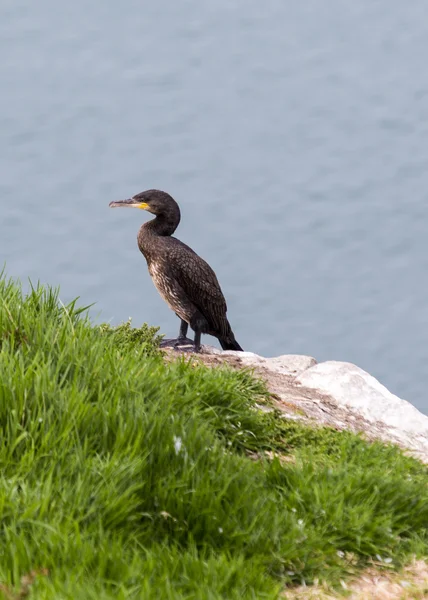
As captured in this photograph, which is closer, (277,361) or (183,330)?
(277,361)

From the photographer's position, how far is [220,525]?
4.76 m

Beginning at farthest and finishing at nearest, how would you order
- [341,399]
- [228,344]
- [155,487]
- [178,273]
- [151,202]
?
[228,344]
[151,202]
[178,273]
[341,399]
[155,487]

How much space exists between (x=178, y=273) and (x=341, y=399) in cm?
225

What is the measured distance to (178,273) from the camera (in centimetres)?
997

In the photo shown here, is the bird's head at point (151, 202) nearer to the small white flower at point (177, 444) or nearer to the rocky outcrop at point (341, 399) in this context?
the rocky outcrop at point (341, 399)

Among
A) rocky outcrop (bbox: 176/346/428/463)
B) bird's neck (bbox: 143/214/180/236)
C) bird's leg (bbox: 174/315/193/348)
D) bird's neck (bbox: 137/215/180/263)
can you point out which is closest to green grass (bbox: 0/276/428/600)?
rocky outcrop (bbox: 176/346/428/463)

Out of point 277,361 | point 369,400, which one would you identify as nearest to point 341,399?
point 369,400

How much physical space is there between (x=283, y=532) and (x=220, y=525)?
0.36 meters

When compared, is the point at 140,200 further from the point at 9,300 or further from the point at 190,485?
the point at 190,485

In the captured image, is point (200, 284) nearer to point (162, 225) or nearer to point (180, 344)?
point (180, 344)

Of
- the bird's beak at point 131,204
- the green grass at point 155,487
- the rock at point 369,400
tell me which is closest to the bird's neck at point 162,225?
the bird's beak at point 131,204

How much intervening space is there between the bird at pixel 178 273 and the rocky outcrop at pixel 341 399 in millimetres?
401

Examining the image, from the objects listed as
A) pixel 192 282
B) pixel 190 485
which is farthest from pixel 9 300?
pixel 192 282

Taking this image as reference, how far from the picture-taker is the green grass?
4129 millimetres
